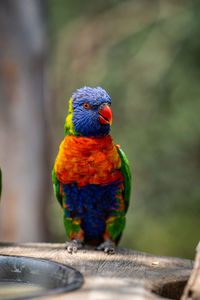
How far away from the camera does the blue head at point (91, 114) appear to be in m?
3.38

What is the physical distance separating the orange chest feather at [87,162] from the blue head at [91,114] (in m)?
0.09

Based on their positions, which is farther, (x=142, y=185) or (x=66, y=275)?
(x=142, y=185)

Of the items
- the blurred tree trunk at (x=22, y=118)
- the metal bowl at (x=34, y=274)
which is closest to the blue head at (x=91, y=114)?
the metal bowl at (x=34, y=274)

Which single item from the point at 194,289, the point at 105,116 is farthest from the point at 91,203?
the point at 194,289

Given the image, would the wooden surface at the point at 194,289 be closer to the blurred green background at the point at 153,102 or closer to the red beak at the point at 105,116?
the red beak at the point at 105,116

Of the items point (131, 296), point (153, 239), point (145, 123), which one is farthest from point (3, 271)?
point (145, 123)

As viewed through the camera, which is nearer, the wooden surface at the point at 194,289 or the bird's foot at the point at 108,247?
the wooden surface at the point at 194,289

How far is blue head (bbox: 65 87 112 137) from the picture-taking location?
338 cm

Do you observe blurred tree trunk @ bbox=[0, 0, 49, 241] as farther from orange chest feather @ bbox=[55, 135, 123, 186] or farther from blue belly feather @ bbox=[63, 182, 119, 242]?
orange chest feather @ bbox=[55, 135, 123, 186]

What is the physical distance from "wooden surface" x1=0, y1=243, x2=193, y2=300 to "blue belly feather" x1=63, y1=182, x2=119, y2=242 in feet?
1.21

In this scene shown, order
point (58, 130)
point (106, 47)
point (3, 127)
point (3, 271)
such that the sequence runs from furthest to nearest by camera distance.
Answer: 1. point (58, 130)
2. point (106, 47)
3. point (3, 127)
4. point (3, 271)

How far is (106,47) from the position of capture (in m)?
10.3

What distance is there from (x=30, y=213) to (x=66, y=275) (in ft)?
15.1

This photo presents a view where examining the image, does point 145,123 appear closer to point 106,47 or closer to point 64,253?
point 106,47
